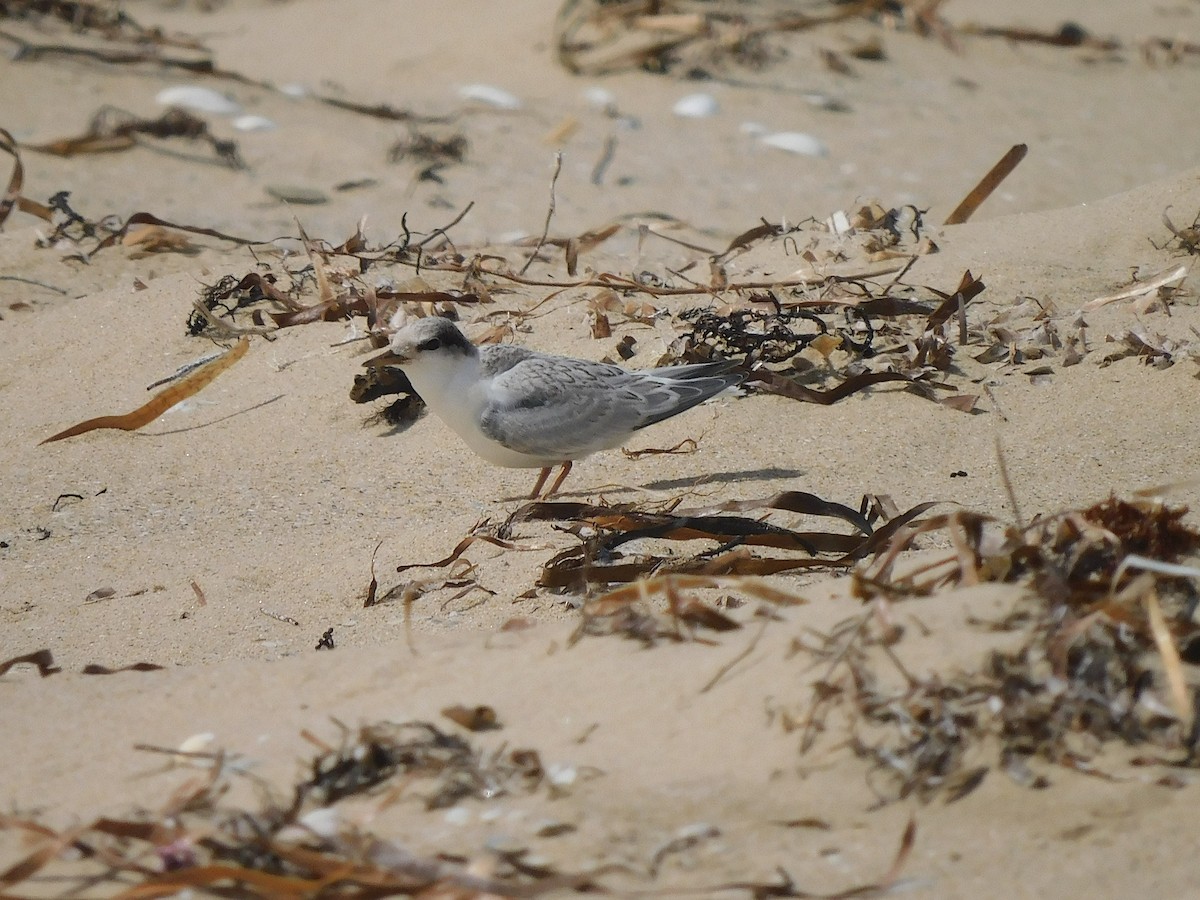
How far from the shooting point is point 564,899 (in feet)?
6.12

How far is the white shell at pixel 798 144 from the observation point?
7.89 metres

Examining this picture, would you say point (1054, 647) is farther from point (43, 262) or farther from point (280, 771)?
point (43, 262)

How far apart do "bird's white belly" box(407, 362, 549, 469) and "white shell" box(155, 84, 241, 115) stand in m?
4.49

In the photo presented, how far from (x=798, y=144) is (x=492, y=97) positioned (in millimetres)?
2089

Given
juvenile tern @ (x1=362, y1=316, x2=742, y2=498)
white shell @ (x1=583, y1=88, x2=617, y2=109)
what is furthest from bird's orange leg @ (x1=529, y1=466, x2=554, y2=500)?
white shell @ (x1=583, y1=88, x2=617, y2=109)

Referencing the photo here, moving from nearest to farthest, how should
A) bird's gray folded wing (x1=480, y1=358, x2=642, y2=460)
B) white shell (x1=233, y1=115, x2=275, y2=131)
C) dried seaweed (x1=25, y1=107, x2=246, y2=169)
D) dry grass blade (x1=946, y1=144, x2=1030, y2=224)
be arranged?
bird's gray folded wing (x1=480, y1=358, x2=642, y2=460)
dry grass blade (x1=946, y1=144, x2=1030, y2=224)
dried seaweed (x1=25, y1=107, x2=246, y2=169)
white shell (x1=233, y1=115, x2=275, y2=131)

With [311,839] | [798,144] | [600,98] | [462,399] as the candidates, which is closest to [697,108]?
[600,98]

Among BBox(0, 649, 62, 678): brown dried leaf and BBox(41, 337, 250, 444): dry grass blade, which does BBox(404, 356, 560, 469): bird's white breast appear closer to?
BBox(41, 337, 250, 444): dry grass blade

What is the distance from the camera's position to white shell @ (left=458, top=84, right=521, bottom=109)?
8.55m

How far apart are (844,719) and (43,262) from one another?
5.07 m

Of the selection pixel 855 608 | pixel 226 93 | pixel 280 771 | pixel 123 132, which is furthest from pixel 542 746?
pixel 226 93

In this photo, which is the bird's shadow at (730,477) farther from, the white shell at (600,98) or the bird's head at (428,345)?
the white shell at (600,98)

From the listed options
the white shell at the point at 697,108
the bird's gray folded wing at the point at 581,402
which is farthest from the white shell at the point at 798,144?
the bird's gray folded wing at the point at 581,402

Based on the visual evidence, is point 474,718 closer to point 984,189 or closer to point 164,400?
point 164,400
